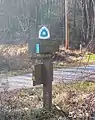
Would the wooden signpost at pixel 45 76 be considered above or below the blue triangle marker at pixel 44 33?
below

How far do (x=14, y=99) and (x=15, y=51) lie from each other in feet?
43.2

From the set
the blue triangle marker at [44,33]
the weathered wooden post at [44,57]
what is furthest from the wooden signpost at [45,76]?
the blue triangle marker at [44,33]

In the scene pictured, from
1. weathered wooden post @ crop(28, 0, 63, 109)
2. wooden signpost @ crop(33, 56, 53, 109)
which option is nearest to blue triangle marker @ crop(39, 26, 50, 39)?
weathered wooden post @ crop(28, 0, 63, 109)

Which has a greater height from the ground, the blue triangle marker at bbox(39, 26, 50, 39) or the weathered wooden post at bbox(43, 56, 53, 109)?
the blue triangle marker at bbox(39, 26, 50, 39)

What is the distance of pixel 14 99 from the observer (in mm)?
5742

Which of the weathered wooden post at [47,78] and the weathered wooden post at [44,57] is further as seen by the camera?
the weathered wooden post at [47,78]

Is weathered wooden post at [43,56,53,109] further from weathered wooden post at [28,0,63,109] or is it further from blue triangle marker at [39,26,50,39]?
blue triangle marker at [39,26,50,39]

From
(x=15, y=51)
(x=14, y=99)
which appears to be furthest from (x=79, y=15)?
(x=14, y=99)

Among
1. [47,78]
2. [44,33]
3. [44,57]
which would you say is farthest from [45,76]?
[44,33]

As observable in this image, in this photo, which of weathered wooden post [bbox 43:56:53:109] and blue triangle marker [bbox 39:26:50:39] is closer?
blue triangle marker [bbox 39:26:50:39]

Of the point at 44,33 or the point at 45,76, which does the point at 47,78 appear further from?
the point at 44,33

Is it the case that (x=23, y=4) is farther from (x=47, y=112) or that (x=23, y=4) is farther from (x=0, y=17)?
(x=47, y=112)

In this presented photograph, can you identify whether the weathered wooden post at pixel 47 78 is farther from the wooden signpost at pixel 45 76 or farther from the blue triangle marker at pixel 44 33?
the blue triangle marker at pixel 44 33

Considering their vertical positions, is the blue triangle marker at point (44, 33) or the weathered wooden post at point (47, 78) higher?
the blue triangle marker at point (44, 33)
